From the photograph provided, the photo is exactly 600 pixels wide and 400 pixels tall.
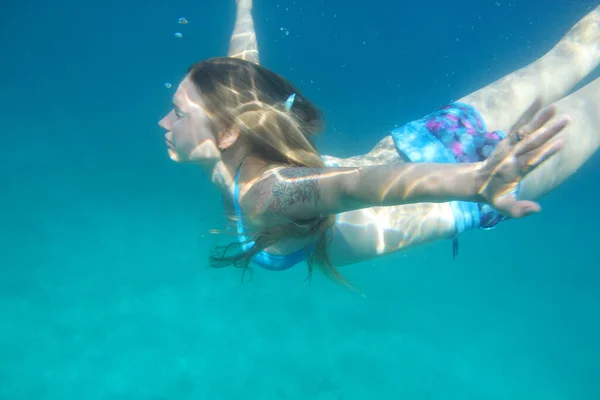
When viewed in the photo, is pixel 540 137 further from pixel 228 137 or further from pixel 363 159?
pixel 363 159

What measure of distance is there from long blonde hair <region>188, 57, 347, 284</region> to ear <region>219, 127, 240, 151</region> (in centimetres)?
3

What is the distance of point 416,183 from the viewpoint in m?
1.53

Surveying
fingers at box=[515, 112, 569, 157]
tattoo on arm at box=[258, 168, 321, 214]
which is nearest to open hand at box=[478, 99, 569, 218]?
fingers at box=[515, 112, 569, 157]

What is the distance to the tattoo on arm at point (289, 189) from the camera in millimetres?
1822

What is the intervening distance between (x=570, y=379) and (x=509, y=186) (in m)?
15.3

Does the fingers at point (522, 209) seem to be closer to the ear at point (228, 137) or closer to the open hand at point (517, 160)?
the open hand at point (517, 160)

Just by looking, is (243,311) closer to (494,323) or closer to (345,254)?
(345,254)

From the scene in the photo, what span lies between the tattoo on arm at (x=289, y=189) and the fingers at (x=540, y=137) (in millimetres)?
810

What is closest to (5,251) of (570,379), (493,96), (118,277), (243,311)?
(118,277)

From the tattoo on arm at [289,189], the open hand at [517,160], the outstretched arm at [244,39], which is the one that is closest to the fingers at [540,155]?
the open hand at [517,160]

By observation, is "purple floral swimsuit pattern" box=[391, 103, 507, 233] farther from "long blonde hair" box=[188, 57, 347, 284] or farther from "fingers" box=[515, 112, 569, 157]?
"fingers" box=[515, 112, 569, 157]

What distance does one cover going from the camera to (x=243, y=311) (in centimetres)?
1029

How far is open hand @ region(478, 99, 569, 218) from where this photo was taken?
52.6 inches

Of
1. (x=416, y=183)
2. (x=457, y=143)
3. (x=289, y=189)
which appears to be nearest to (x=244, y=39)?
(x=457, y=143)
